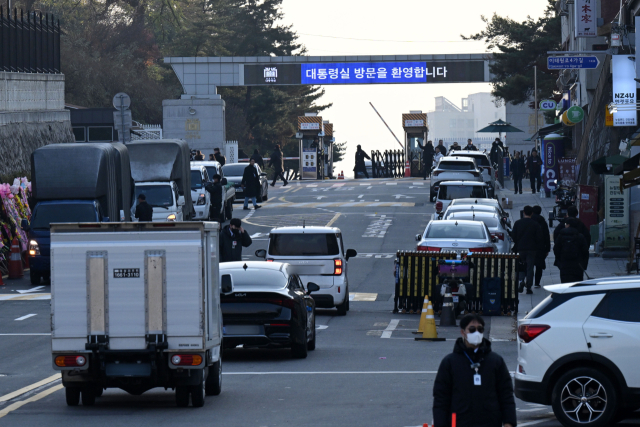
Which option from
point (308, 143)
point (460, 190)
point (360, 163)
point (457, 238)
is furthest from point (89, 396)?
point (360, 163)

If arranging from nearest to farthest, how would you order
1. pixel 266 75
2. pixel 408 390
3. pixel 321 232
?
pixel 408 390, pixel 321 232, pixel 266 75

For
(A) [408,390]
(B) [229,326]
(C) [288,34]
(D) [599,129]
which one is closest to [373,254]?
(D) [599,129]

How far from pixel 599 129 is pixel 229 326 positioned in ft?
83.6

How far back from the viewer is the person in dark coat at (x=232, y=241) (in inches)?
856

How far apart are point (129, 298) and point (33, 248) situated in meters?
13.8

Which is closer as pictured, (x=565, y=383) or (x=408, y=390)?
(x=565, y=383)

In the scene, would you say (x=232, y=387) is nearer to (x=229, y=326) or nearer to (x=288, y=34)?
(x=229, y=326)

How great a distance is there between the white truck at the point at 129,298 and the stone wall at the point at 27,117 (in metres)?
20.3

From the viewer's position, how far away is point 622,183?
76.6 feet

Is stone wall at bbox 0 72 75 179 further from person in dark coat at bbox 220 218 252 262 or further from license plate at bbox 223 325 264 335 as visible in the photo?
license plate at bbox 223 325 264 335

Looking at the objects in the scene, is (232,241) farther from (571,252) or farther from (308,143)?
(308,143)

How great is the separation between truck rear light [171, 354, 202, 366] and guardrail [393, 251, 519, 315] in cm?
989

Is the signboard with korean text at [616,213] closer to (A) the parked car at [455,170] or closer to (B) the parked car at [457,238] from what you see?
(B) the parked car at [457,238]

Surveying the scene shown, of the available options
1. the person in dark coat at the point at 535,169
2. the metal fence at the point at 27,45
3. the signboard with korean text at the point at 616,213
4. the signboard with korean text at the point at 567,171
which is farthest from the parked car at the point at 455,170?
the metal fence at the point at 27,45
